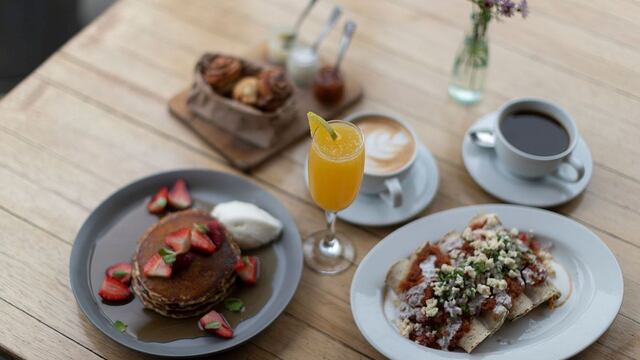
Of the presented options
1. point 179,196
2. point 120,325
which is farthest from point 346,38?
point 120,325

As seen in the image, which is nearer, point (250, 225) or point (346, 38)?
point (250, 225)

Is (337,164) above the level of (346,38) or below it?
above

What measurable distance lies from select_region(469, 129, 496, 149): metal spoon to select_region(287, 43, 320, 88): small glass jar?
49 centimetres

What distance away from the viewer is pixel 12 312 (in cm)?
159

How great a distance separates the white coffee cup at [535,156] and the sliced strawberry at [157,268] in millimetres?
836

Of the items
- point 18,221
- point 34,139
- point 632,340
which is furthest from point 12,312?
point 632,340

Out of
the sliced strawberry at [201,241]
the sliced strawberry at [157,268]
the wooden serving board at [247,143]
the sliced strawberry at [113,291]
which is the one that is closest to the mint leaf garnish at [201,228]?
the sliced strawberry at [201,241]

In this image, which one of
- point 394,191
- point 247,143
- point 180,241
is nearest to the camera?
point 180,241

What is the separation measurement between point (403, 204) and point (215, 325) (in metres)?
0.55

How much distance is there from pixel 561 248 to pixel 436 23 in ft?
2.94

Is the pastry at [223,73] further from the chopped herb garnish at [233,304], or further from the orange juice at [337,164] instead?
the chopped herb garnish at [233,304]

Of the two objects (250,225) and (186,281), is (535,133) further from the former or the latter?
(186,281)

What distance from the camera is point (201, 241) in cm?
157

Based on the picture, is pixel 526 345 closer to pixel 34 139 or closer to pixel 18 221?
pixel 18 221
